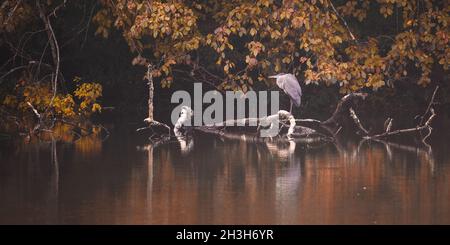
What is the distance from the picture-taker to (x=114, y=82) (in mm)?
33062

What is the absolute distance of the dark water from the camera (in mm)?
11391

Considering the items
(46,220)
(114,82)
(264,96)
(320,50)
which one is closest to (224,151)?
(320,50)

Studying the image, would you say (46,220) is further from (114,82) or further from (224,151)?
(114,82)

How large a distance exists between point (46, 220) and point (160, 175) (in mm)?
4179

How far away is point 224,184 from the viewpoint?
14.1 metres

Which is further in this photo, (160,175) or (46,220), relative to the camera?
(160,175)

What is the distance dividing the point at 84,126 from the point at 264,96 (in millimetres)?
6959

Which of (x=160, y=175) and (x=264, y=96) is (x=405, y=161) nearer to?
(x=160, y=175)

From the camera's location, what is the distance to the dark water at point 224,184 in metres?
11.4
